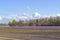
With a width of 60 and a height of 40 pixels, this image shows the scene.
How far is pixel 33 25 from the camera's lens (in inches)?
1321

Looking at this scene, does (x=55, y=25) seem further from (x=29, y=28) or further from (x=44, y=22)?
(x=29, y=28)

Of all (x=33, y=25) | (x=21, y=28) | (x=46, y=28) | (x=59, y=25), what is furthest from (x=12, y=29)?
(x=59, y=25)

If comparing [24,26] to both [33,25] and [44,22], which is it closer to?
[33,25]

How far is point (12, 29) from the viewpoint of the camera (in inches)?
1391

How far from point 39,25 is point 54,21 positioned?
3.30 meters

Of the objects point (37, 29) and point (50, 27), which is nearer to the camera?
point (50, 27)

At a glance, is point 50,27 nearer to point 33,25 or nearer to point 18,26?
point 33,25

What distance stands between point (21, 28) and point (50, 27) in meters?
6.31

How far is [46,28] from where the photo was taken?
3294 cm

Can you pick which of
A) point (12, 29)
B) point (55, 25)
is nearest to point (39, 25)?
point (55, 25)

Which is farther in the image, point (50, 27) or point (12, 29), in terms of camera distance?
point (12, 29)

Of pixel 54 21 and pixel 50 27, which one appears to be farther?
pixel 54 21

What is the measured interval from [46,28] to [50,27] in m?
1.22

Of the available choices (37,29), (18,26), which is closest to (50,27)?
(37,29)
